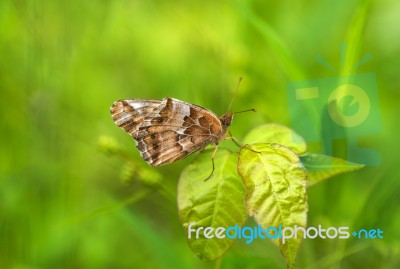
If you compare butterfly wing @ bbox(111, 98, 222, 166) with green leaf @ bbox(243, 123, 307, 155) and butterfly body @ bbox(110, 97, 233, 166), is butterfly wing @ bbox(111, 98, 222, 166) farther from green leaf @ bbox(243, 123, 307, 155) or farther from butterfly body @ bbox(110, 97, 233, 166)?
green leaf @ bbox(243, 123, 307, 155)

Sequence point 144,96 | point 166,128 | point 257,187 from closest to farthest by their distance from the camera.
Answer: point 257,187 → point 166,128 → point 144,96

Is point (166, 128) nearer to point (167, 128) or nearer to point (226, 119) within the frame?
point (167, 128)

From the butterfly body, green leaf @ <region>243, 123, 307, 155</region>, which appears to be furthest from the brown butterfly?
green leaf @ <region>243, 123, 307, 155</region>

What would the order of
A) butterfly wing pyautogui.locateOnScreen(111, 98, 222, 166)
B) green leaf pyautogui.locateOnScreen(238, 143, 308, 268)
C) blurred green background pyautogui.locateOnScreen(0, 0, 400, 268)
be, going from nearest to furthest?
green leaf pyautogui.locateOnScreen(238, 143, 308, 268), butterfly wing pyautogui.locateOnScreen(111, 98, 222, 166), blurred green background pyautogui.locateOnScreen(0, 0, 400, 268)

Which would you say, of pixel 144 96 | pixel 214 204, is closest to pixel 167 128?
pixel 214 204

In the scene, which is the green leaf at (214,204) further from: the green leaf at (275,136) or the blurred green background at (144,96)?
the blurred green background at (144,96)

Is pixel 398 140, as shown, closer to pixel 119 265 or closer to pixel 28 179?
pixel 119 265

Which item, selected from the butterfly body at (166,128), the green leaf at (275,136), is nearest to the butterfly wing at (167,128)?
the butterfly body at (166,128)
